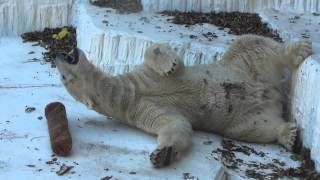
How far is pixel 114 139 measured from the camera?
11.6 ft

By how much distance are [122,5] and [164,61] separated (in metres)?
1.61

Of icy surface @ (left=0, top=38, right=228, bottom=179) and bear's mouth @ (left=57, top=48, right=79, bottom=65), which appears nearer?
icy surface @ (left=0, top=38, right=228, bottom=179)

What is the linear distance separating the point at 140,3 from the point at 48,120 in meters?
1.79

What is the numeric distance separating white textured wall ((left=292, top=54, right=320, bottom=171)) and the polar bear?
8cm

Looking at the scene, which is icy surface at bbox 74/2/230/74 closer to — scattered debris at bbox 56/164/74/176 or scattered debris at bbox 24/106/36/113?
scattered debris at bbox 24/106/36/113

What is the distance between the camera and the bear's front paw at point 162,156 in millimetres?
3133

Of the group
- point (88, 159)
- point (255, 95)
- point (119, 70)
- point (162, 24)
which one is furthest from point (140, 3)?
point (88, 159)

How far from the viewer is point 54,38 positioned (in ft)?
18.3

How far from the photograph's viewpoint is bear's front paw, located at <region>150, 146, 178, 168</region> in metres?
3.13

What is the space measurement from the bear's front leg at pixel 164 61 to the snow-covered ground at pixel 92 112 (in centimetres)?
37

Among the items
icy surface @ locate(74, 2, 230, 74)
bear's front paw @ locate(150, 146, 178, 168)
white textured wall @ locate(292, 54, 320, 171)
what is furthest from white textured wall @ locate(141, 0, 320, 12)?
bear's front paw @ locate(150, 146, 178, 168)

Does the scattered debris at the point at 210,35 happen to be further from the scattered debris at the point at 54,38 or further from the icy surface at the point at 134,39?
the scattered debris at the point at 54,38

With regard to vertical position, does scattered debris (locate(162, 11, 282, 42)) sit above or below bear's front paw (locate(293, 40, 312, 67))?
above

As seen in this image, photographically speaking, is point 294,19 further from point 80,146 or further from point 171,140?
point 80,146
